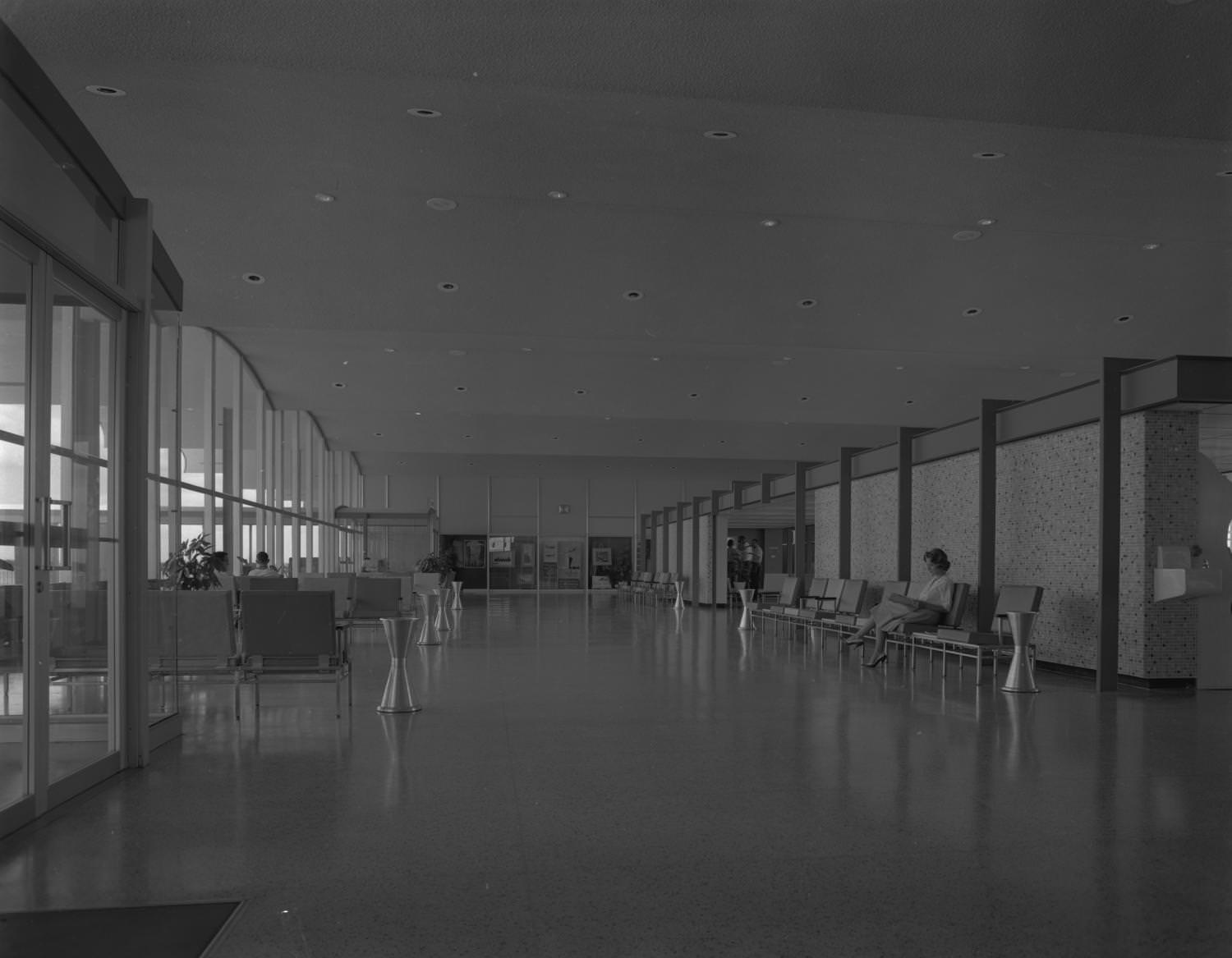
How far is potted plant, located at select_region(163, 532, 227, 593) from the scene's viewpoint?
1039cm

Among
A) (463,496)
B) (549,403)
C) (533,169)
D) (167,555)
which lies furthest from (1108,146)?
(463,496)

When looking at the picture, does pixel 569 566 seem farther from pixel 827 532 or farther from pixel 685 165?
pixel 685 165

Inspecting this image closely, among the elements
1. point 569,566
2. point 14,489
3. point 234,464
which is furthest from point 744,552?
point 14,489

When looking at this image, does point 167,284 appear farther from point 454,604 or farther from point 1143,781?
point 454,604

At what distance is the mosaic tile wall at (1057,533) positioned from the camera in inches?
370

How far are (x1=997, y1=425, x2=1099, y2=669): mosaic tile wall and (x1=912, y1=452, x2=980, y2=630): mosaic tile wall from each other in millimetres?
519

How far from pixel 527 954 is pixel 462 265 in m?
6.22

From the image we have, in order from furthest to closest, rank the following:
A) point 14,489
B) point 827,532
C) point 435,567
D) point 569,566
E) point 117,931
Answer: point 569,566 < point 435,567 < point 827,532 < point 14,489 < point 117,931

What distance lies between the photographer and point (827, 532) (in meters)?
17.2

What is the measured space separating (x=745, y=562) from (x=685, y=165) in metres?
27.0

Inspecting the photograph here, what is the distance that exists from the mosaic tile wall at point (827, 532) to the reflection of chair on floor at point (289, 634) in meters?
11.0

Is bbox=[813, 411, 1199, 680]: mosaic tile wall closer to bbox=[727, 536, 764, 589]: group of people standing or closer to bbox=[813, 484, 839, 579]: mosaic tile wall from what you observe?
bbox=[813, 484, 839, 579]: mosaic tile wall

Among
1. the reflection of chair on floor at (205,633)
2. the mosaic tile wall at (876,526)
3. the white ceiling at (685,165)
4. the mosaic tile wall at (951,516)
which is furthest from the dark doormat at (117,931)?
the mosaic tile wall at (876,526)

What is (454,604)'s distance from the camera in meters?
20.0
